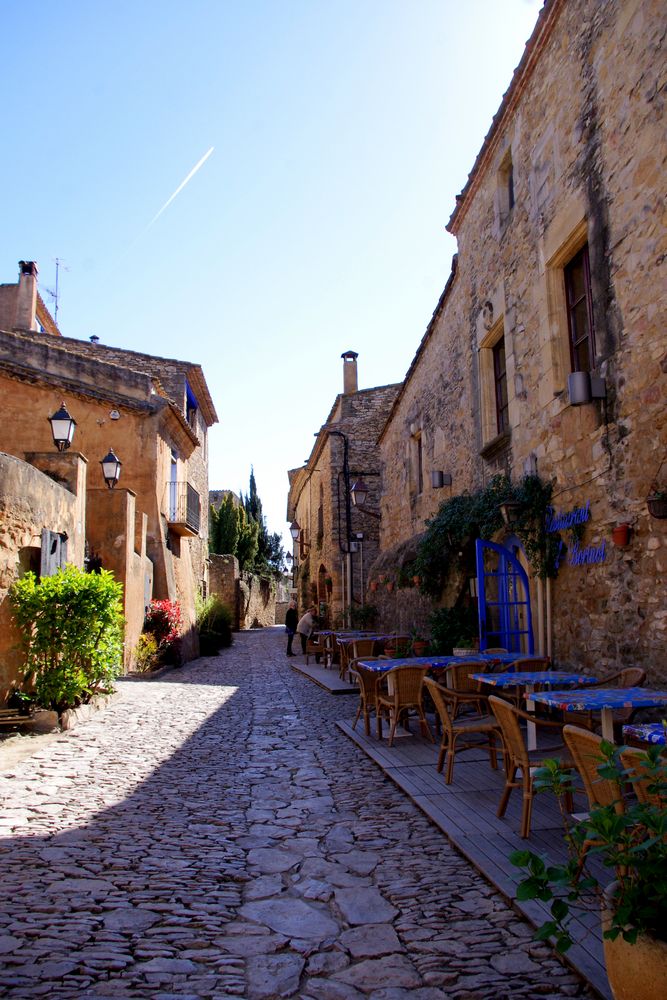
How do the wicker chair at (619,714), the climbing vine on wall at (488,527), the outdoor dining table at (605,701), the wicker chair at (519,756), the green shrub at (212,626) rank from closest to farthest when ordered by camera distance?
1. the wicker chair at (519,756)
2. the outdoor dining table at (605,701)
3. the wicker chair at (619,714)
4. the climbing vine on wall at (488,527)
5. the green shrub at (212,626)

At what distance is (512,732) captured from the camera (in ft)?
13.5

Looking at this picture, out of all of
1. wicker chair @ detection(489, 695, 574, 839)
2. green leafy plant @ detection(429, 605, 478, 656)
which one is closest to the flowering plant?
green leafy plant @ detection(429, 605, 478, 656)

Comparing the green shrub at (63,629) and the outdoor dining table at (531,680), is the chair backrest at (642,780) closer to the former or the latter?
the outdoor dining table at (531,680)

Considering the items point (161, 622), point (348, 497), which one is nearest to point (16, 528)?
point (161, 622)

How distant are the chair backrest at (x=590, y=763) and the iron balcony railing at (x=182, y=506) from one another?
1533 centimetres

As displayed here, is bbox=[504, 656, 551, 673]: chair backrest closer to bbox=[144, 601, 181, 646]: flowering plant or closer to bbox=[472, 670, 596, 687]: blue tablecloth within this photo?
bbox=[472, 670, 596, 687]: blue tablecloth

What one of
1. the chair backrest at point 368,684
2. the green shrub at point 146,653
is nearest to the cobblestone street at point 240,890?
the chair backrest at point 368,684

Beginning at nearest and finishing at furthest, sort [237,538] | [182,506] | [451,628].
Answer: [451,628], [182,506], [237,538]

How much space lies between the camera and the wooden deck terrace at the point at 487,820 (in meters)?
2.83

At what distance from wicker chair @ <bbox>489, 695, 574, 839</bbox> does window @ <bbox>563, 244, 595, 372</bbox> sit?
4047mm

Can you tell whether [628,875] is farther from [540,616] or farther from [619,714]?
[540,616]

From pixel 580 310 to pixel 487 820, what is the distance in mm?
5230

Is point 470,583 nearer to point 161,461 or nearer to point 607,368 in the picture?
point 607,368

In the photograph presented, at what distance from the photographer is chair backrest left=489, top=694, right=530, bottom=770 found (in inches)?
159
